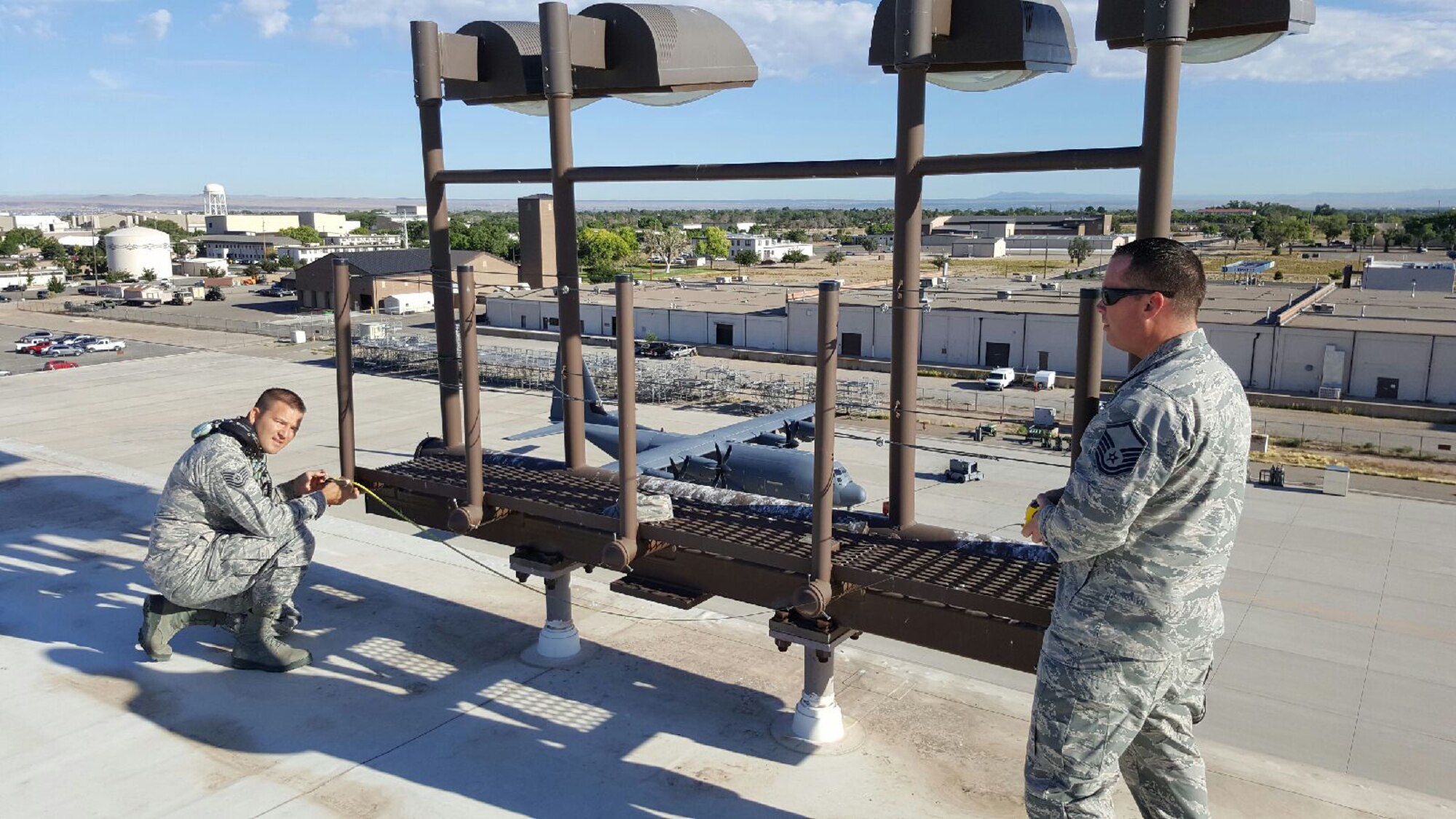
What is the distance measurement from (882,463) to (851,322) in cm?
2112

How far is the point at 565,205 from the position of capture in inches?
356

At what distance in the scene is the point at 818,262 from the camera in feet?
397

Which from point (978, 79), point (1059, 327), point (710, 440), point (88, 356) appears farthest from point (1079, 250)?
point (978, 79)

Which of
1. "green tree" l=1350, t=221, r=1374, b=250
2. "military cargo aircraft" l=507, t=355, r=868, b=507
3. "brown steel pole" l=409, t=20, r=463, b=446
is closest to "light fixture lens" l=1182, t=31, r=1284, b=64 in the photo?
"brown steel pole" l=409, t=20, r=463, b=446

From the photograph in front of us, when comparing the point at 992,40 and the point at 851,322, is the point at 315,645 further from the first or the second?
the point at 851,322

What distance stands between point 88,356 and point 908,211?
63.6m

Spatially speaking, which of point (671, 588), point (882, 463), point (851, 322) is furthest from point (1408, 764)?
point (851, 322)

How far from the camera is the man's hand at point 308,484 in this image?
8617mm

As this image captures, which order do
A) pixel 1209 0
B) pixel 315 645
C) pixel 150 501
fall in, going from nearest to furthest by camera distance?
pixel 1209 0 < pixel 315 645 < pixel 150 501

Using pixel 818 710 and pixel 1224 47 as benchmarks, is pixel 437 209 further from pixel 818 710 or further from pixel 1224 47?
pixel 1224 47

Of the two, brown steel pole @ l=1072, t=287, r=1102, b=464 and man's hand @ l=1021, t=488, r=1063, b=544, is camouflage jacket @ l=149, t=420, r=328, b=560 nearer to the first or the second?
man's hand @ l=1021, t=488, r=1063, b=544

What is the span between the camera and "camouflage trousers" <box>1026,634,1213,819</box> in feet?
14.5

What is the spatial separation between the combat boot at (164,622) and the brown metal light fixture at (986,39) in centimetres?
772

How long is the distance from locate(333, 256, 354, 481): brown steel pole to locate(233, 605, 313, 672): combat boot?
149 cm
